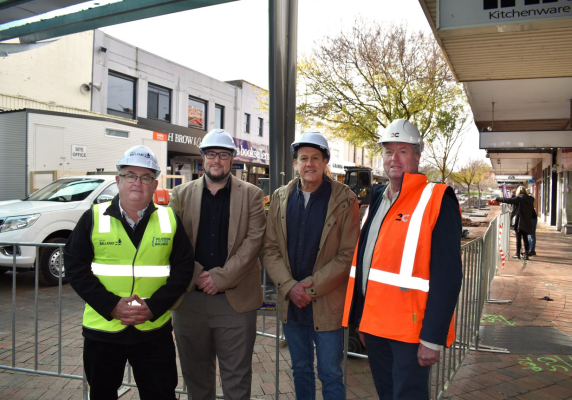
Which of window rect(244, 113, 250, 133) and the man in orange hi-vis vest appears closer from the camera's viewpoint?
the man in orange hi-vis vest

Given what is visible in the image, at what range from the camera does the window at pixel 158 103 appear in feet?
71.7

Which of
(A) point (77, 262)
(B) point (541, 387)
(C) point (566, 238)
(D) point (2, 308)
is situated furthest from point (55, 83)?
(C) point (566, 238)

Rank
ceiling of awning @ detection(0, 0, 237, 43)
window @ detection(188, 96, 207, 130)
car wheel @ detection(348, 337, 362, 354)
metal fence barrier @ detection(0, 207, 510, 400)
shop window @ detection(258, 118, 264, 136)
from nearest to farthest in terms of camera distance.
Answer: metal fence barrier @ detection(0, 207, 510, 400), car wheel @ detection(348, 337, 362, 354), ceiling of awning @ detection(0, 0, 237, 43), window @ detection(188, 96, 207, 130), shop window @ detection(258, 118, 264, 136)

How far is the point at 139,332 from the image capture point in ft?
8.16

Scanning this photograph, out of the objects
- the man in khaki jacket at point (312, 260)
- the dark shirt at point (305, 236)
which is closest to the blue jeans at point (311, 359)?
the man in khaki jacket at point (312, 260)

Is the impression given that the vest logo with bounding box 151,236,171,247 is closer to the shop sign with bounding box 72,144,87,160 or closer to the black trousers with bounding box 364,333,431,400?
the black trousers with bounding box 364,333,431,400

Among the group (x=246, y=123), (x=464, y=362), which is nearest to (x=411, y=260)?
(x=464, y=362)

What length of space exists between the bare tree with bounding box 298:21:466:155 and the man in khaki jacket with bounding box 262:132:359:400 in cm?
1378

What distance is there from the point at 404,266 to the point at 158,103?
22.1 m

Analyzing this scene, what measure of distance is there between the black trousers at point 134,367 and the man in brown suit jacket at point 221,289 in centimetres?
31

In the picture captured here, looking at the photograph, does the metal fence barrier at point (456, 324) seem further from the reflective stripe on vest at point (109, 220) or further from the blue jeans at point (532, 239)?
the blue jeans at point (532, 239)

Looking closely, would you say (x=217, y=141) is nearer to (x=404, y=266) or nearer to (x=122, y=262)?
(x=122, y=262)

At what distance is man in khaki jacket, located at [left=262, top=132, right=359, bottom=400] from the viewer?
2739 millimetres

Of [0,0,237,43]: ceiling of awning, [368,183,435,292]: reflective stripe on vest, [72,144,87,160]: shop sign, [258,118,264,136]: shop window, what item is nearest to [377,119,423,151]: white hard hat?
[368,183,435,292]: reflective stripe on vest
